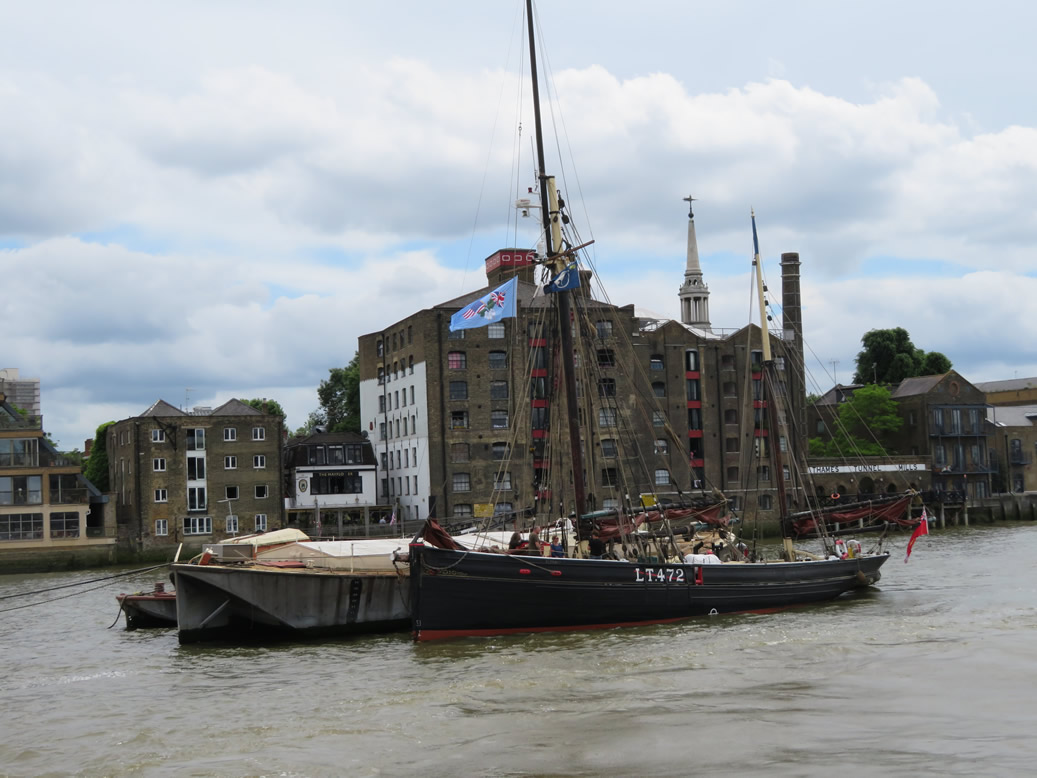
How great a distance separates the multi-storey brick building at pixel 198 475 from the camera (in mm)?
85062

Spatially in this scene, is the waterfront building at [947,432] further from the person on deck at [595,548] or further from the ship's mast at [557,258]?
the person on deck at [595,548]

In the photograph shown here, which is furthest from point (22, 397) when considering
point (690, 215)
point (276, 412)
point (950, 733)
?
point (950, 733)

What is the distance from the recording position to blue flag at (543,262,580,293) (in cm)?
3978

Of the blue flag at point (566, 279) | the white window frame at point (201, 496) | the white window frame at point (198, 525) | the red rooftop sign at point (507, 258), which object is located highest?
the red rooftop sign at point (507, 258)

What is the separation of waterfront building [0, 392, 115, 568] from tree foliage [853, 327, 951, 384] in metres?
89.0

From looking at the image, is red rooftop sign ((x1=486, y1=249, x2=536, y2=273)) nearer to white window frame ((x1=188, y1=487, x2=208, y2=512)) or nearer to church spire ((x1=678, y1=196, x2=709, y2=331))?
white window frame ((x1=188, y1=487, x2=208, y2=512))

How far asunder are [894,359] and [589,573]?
107910 millimetres

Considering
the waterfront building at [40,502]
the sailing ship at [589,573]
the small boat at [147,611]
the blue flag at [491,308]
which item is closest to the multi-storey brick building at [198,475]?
the waterfront building at [40,502]

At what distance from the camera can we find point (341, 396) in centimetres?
13825

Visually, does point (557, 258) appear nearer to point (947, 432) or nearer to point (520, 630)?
point (520, 630)

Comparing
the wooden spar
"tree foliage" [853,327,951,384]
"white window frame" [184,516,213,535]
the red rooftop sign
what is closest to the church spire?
"tree foliage" [853,327,951,384]

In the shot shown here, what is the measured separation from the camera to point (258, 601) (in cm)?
3509

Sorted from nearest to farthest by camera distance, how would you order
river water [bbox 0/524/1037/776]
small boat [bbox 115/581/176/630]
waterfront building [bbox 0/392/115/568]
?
river water [bbox 0/524/1037/776], small boat [bbox 115/581/176/630], waterfront building [bbox 0/392/115/568]

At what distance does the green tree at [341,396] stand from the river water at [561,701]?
88.3 metres
